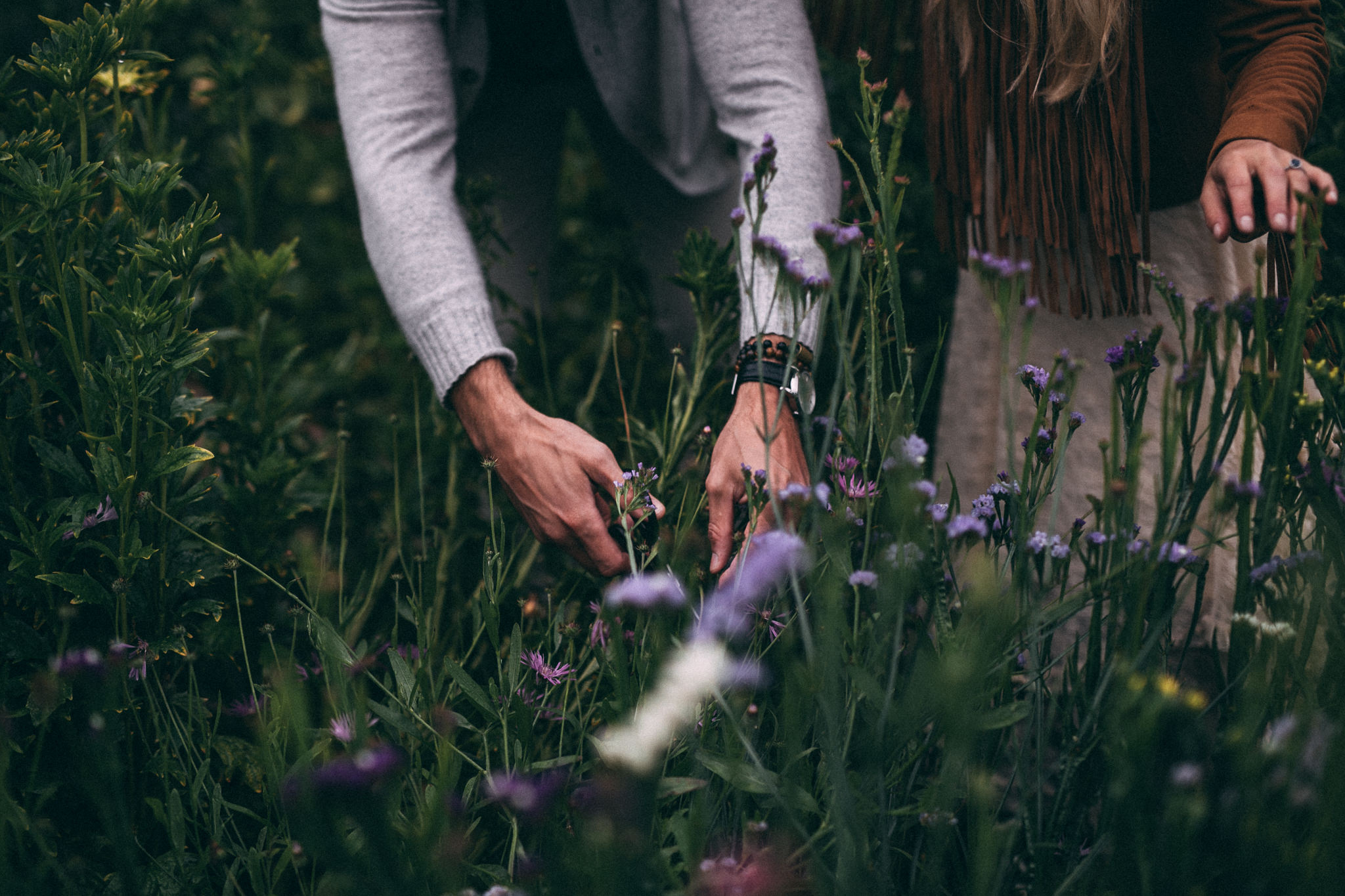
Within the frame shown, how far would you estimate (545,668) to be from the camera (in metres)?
0.94

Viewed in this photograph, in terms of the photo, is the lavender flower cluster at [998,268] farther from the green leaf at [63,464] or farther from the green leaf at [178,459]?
the green leaf at [63,464]

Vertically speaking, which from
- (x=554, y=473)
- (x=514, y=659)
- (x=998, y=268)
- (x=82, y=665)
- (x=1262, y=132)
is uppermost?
(x=1262, y=132)

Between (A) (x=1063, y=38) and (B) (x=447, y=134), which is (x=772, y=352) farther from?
(B) (x=447, y=134)

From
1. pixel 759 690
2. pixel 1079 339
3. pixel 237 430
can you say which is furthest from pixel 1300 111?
pixel 237 430

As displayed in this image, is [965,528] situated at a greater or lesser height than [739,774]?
greater

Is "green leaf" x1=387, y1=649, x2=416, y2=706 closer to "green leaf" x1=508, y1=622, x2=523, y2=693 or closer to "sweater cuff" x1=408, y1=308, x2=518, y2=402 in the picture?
"green leaf" x1=508, y1=622, x2=523, y2=693

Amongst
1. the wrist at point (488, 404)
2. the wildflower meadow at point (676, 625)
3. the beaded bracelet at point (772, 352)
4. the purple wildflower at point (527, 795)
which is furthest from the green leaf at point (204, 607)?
the beaded bracelet at point (772, 352)

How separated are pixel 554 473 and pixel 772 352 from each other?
1.02ft

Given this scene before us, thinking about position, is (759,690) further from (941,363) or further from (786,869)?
(941,363)

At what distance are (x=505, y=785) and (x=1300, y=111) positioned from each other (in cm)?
110

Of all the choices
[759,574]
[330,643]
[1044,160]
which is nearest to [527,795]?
[759,574]

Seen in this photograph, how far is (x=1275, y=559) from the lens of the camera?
79cm

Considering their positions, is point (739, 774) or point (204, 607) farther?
point (204, 607)

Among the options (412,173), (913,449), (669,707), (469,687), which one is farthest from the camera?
(412,173)
